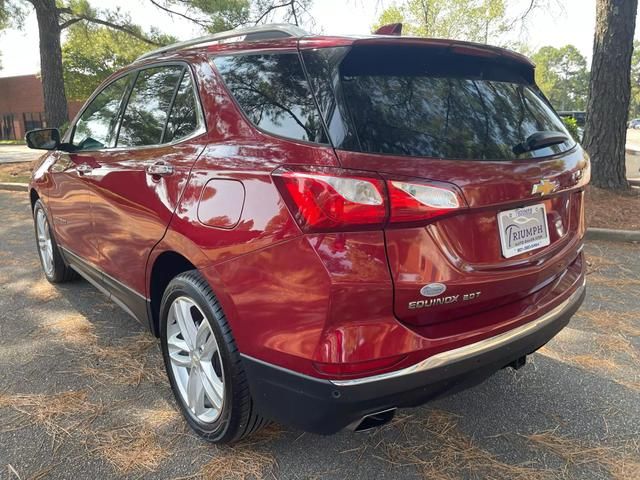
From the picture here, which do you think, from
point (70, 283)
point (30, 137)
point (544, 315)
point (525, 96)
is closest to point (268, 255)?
point (544, 315)

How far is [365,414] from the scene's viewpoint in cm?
171

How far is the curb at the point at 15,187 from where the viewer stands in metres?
A: 10.2

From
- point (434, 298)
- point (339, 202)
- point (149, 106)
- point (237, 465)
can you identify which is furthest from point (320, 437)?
point (149, 106)

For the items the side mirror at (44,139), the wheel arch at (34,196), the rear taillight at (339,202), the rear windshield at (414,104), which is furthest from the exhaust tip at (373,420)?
the wheel arch at (34,196)

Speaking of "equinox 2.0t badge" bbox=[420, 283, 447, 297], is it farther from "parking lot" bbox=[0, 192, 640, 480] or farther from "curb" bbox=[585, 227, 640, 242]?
"curb" bbox=[585, 227, 640, 242]

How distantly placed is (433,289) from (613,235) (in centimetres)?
498

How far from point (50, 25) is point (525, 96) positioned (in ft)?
41.5

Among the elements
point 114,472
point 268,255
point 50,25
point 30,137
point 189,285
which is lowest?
point 114,472

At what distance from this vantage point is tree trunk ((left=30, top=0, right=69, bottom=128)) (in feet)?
38.1

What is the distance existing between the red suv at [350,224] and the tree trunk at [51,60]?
1139 centimetres

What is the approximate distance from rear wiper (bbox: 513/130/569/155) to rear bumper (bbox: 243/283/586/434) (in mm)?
706

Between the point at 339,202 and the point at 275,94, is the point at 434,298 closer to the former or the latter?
the point at 339,202

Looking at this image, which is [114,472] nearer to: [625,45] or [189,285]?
[189,285]

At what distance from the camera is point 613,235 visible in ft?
18.6
